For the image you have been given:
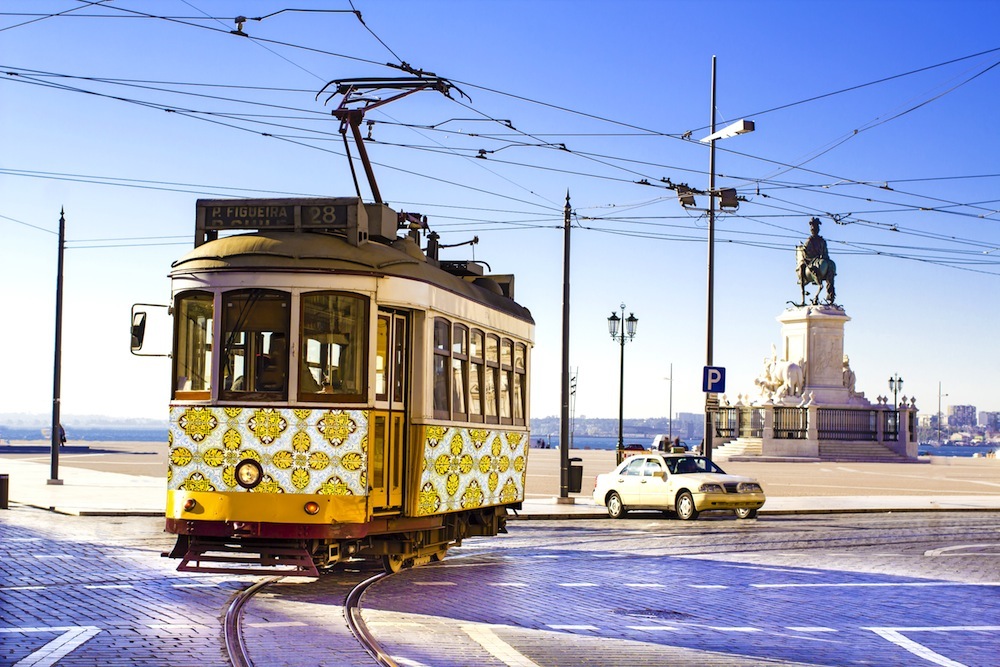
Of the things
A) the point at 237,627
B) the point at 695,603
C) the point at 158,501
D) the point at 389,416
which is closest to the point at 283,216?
the point at 389,416

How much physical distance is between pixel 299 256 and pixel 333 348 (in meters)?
0.94

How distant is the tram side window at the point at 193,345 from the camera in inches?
499

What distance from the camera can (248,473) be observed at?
40.4ft

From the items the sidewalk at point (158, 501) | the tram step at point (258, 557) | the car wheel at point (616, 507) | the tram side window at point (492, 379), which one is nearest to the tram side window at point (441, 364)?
the tram side window at point (492, 379)

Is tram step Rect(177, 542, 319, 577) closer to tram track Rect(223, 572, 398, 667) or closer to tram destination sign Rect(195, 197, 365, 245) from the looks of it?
tram track Rect(223, 572, 398, 667)

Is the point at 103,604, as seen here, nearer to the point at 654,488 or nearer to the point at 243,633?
the point at 243,633

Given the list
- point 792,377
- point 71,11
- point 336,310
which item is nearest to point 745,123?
point 71,11

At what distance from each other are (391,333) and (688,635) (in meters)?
4.38

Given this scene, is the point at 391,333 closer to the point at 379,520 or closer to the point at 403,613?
the point at 379,520

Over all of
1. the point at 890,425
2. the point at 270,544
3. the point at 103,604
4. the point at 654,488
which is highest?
the point at 890,425

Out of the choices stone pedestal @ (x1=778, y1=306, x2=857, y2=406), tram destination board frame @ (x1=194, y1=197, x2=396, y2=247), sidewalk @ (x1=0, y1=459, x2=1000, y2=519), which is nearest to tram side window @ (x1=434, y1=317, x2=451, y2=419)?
tram destination board frame @ (x1=194, y1=197, x2=396, y2=247)

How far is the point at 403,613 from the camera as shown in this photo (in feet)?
37.6

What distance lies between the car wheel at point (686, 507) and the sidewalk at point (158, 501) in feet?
4.96

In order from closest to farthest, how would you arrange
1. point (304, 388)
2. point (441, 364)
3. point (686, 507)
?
1. point (304, 388)
2. point (441, 364)
3. point (686, 507)
